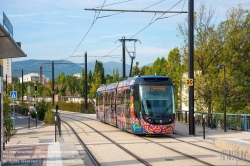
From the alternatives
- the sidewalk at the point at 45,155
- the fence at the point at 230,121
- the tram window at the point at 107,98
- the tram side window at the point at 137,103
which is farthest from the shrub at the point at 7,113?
the fence at the point at 230,121

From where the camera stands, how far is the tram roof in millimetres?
11345

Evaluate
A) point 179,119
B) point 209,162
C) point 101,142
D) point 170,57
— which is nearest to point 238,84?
point 179,119

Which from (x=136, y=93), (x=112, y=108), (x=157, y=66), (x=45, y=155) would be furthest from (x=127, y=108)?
(x=157, y=66)

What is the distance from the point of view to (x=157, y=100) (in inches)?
883

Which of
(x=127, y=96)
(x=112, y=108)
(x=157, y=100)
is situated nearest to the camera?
(x=157, y=100)

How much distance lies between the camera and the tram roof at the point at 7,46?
37.2 ft

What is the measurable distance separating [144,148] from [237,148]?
3.73 meters

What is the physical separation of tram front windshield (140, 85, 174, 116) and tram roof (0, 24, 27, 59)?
8323 mm

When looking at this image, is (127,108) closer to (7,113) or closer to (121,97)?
(121,97)

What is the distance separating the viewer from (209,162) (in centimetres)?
1376

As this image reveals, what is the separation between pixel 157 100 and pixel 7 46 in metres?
10.5

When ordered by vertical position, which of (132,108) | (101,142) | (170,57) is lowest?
(101,142)

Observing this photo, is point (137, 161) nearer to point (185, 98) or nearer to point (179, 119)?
point (179, 119)

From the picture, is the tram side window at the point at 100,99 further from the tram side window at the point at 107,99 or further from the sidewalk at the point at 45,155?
the sidewalk at the point at 45,155
